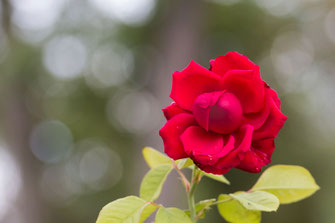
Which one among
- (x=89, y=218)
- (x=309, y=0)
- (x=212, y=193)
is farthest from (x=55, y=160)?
(x=309, y=0)

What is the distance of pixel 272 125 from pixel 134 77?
283 inches

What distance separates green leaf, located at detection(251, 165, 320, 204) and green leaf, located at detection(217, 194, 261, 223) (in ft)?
0.24

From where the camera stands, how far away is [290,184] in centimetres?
72

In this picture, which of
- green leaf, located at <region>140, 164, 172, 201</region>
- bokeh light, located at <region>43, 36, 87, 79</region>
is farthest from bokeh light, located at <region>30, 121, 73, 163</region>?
green leaf, located at <region>140, 164, 172, 201</region>

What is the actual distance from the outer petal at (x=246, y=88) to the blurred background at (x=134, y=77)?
5.43m

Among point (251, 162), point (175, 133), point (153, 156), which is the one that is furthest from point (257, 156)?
point (153, 156)

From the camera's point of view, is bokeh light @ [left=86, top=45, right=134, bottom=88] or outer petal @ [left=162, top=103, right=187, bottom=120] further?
bokeh light @ [left=86, top=45, right=134, bottom=88]

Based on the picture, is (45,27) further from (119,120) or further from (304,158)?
(304,158)

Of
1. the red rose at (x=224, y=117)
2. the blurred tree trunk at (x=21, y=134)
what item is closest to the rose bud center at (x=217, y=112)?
the red rose at (x=224, y=117)

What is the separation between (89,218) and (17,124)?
3.46 m

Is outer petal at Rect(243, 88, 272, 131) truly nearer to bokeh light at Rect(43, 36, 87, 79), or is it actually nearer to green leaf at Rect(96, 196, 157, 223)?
green leaf at Rect(96, 196, 157, 223)

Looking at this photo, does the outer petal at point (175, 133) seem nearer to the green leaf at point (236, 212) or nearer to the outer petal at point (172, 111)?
the outer petal at point (172, 111)

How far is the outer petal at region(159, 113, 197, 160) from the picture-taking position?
568 mm

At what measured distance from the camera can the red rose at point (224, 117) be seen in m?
0.55
